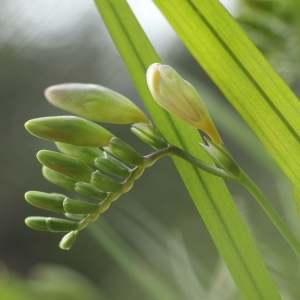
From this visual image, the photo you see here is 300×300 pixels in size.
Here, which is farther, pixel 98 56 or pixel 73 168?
pixel 98 56

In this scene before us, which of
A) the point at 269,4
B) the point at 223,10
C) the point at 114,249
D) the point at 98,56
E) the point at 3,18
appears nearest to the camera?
the point at 223,10

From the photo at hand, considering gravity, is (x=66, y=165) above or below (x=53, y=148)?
below

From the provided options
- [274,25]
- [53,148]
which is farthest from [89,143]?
[53,148]

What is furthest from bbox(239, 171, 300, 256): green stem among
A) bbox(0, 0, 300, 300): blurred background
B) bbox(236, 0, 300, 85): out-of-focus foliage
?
bbox(0, 0, 300, 300): blurred background

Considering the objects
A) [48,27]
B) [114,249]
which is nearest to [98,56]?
[48,27]

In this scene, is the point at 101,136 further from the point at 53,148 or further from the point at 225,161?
the point at 53,148

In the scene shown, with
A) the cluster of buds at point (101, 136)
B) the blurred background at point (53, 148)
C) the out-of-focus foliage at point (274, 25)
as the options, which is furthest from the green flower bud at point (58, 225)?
the blurred background at point (53, 148)

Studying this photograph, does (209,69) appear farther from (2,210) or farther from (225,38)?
(2,210)
